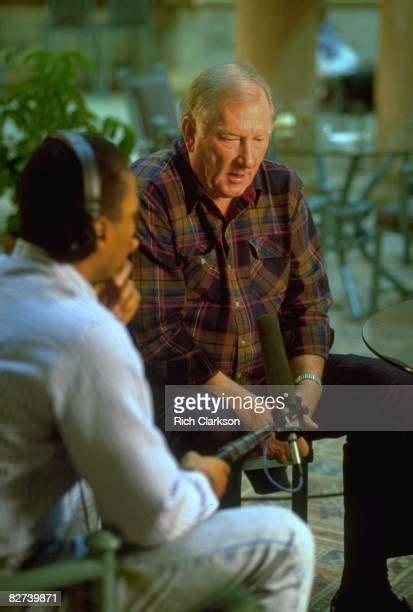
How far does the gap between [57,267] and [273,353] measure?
656mm

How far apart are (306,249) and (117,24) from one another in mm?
9938

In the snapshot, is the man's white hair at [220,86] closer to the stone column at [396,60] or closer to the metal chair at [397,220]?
the metal chair at [397,220]

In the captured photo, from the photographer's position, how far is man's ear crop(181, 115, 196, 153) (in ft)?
8.41

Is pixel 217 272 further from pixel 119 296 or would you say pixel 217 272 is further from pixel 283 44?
pixel 283 44

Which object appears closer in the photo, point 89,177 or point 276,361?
point 89,177

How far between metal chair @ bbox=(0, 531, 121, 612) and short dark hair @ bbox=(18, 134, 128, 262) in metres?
0.39

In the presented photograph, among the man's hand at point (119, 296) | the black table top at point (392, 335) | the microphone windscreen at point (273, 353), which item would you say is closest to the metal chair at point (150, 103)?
the black table top at point (392, 335)

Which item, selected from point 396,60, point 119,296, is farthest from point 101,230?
point 396,60

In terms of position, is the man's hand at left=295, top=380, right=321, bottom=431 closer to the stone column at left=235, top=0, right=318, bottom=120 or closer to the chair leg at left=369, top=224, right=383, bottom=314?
the chair leg at left=369, top=224, right=383, bottom=314

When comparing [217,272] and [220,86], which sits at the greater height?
[220,86]

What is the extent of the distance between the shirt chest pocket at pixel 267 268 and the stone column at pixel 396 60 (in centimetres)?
537

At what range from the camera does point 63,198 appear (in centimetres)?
158

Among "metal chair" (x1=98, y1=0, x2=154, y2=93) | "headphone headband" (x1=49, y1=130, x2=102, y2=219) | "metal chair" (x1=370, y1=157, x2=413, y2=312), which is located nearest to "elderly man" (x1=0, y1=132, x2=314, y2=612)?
"headphone headband" (x1=49, y1=130, x2=102, y2=219)

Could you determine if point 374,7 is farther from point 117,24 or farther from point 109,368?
point 109,368
